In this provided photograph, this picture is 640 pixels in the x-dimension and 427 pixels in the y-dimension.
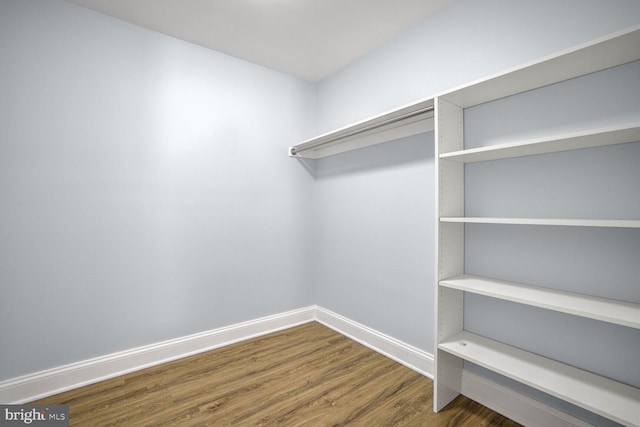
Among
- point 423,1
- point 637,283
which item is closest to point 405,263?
point 637,283

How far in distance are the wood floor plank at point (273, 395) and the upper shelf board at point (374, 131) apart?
1.86 m

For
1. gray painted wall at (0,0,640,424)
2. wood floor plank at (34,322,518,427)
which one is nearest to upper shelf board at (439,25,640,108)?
gray painted wall at (0,0,640,424)

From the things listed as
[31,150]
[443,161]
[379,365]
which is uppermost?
[31,150]

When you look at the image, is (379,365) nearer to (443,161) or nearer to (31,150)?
(443,161)

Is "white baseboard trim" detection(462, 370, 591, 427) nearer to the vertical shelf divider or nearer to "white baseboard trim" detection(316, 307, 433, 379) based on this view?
the vertical shelf divider

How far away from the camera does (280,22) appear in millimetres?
2156

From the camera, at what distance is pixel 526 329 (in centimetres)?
161

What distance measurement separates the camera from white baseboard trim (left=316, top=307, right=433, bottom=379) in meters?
2.10

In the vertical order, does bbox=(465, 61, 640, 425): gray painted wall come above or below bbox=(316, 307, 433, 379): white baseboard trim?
above

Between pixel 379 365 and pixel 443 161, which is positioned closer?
pixel 443 161

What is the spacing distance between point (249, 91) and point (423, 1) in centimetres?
163

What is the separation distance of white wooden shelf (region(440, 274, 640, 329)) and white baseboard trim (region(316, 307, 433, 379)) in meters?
0.78
